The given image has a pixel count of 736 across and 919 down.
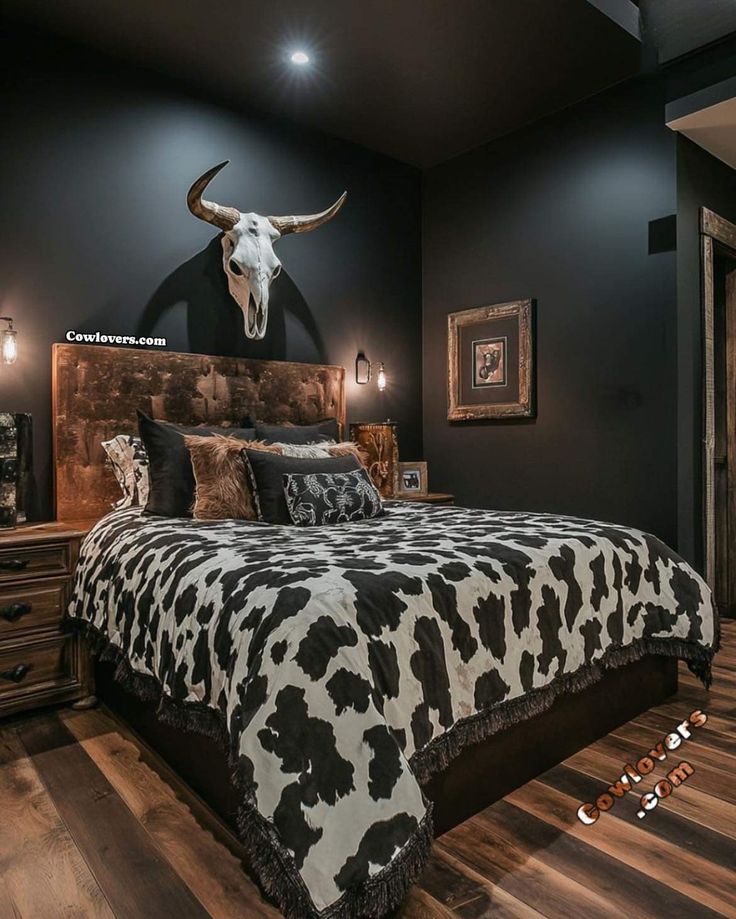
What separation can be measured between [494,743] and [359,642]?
2.39ft

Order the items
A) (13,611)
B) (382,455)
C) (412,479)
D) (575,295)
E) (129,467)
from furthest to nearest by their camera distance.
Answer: (412,479) < (382,455) < (575,295) < (129,467) < (13,611)

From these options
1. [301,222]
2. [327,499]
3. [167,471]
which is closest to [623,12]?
[301,222]

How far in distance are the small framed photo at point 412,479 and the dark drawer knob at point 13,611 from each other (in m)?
2.42

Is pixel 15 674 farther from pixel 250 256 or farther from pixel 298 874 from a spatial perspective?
pixel 250 256

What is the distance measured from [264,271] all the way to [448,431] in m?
1.83

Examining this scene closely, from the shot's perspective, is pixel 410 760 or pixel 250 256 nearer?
pixel 410 760

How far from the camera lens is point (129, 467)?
3180 mm

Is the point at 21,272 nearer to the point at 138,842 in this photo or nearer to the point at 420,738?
the point at 138,842

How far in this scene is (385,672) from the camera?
5.18ft

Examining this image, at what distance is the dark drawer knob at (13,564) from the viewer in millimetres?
2519

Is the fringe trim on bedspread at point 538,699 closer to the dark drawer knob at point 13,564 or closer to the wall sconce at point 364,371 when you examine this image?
the dark drawer knob at point 13,564

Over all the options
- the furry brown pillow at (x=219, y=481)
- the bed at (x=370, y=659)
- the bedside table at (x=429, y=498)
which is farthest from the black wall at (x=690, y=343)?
the furry brown pillow at (x=219, y=481)

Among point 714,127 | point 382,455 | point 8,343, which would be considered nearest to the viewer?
point 8,343

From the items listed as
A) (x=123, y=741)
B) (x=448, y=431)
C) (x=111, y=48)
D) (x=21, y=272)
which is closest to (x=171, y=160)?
(x=111, y=48)
